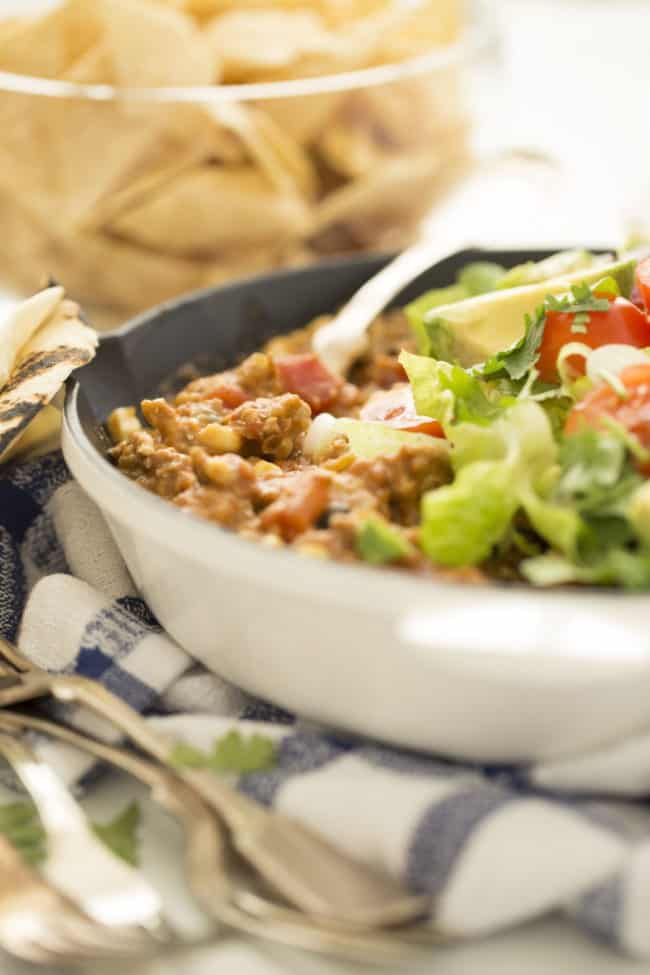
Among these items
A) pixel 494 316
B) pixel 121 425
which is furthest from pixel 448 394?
pixel 121 425

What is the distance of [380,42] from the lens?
3.11m

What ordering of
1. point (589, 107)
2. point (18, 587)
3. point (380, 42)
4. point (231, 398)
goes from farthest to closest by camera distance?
point (589, 107)
point (380, 42)
point (231, 398)
point (18, 587)

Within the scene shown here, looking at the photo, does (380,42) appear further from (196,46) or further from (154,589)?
(154,589)

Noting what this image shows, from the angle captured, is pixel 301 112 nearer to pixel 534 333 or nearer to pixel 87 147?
Result: pixel 87 147

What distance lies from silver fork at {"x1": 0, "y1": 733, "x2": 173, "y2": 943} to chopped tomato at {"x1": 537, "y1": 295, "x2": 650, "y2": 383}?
94 cm

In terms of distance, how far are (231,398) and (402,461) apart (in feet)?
→ 1.71

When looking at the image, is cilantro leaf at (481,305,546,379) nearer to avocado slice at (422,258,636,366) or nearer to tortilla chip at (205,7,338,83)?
avocado slice at (422,258,636,366)

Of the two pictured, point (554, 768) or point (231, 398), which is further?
point (231, 398)

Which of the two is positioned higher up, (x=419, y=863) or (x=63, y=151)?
(x=63, y=151)

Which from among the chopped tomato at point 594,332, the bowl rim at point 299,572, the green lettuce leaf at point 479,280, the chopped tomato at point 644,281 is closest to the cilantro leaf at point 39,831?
the bowl rim at point 299,572

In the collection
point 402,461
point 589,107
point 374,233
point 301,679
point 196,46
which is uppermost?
point 196,46

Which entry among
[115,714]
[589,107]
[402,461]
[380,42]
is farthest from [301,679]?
[589,107]

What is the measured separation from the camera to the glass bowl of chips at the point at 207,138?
9.36ft

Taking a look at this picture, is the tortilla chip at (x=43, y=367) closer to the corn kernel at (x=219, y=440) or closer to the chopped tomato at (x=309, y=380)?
the corn kernel at (x=219, y=440)
